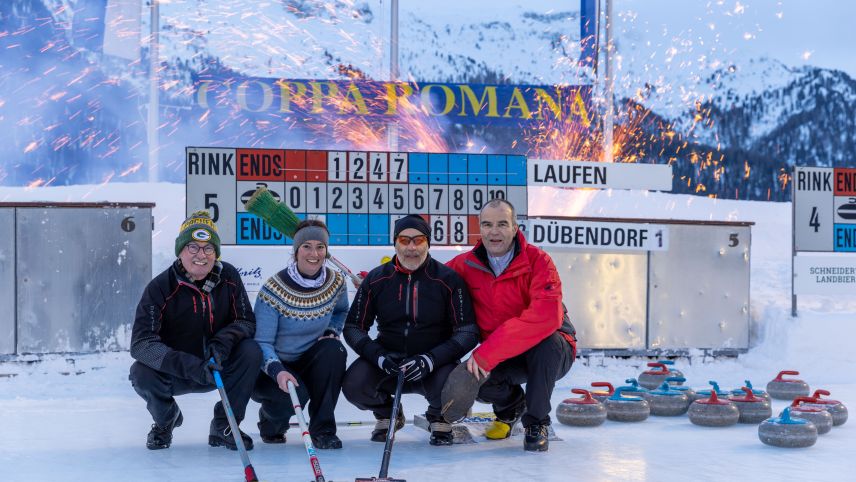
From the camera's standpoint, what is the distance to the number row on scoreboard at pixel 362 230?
8508 mm

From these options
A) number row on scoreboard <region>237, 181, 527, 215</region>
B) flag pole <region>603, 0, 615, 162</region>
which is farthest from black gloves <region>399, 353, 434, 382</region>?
flag pole <region>603, 0, 615, 162</region>

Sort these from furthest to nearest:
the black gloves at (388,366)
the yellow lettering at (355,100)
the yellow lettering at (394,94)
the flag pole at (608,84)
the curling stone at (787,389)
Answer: the yellow lettering at (355,100)
the yellow lettering at (394,94)
the flag pole at (608,84)
the curling stone at (787,389)
the black gloves at (388,366)

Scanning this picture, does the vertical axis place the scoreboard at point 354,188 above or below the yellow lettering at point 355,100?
below

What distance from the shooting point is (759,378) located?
879 centimetres

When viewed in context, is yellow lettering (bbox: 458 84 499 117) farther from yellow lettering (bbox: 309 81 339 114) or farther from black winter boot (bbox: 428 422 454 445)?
black winter boot (bbox: 428 422 454 445)

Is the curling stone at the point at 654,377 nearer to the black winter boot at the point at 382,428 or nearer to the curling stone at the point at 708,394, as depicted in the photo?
the curling stone at the point at 708,394

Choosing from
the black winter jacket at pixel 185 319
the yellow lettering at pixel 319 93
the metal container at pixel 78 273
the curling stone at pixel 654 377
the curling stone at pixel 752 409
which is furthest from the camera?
the yellow lettering at pixel 319 93

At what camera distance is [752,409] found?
239 inches

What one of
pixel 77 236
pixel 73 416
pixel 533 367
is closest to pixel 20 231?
pixel 77 236

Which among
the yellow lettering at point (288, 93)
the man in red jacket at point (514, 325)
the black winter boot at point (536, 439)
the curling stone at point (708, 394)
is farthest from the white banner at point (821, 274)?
the yellow lettering at point (288, 93)

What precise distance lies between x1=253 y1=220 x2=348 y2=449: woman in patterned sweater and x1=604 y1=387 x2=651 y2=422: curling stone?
1.81m

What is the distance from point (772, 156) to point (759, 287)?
71.5ft

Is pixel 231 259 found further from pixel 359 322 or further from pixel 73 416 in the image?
pixel 359 322

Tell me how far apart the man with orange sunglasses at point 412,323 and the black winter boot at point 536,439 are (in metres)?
0.47
